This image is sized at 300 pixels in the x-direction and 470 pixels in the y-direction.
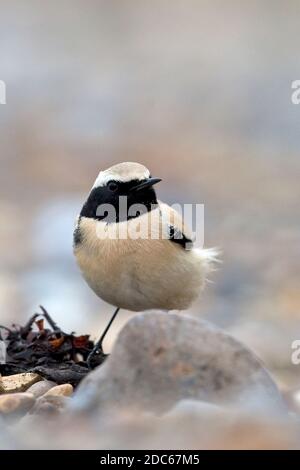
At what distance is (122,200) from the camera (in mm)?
5180

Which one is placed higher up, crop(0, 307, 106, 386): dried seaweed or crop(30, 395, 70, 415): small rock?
crop(0, 307, 106, 386): dried seaweed

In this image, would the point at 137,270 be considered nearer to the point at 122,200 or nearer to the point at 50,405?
the point at 122,200

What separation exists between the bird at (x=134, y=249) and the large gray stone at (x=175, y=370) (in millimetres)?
1189

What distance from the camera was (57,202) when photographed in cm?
959

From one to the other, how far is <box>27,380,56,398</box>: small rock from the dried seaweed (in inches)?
3.8

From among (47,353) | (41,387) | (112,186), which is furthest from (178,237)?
→ (41,387)

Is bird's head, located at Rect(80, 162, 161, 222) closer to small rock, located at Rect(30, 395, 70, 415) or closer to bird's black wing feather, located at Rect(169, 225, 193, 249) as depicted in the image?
bird's black wing feather, located at Rect(169, 225, 193, 249)

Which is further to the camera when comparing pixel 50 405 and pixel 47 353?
pixel 47 353

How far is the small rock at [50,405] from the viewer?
4055 millimetres

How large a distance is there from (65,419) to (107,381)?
0.74 ft

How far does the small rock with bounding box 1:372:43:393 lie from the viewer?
4668 millimetres

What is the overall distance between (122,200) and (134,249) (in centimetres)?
27

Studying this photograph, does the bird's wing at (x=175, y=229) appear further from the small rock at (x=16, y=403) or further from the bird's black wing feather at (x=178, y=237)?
the small rock at (x=16, y=403)

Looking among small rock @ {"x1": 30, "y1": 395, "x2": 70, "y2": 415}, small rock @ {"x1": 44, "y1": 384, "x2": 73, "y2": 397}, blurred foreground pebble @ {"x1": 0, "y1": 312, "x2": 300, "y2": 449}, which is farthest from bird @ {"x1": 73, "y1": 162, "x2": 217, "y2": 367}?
blurred foreground pebble @ {"x1": 0, "y1": 312, "x2": 300, "y2": 449}
